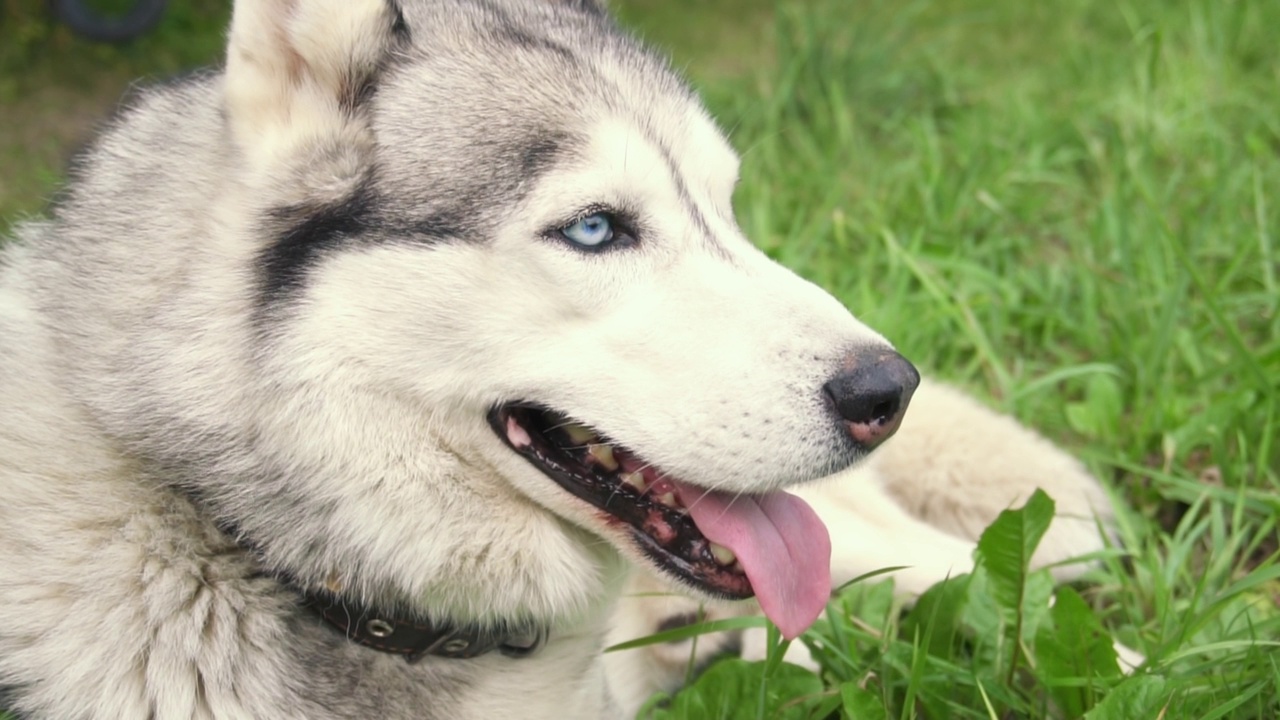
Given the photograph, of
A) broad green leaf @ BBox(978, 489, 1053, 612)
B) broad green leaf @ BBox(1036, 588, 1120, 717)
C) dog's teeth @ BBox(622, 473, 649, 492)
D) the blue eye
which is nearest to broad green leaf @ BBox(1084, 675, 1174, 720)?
broad green leaf @ BBox(1036, 588, 1120, 717)

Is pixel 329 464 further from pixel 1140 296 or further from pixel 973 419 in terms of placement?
pixel 1140 296

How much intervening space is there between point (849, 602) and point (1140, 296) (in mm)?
2132

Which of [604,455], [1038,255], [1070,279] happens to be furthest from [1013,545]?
[1038,255]

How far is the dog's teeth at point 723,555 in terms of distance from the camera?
2205mm

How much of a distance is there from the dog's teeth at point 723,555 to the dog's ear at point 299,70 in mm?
1104

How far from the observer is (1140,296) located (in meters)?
4.31

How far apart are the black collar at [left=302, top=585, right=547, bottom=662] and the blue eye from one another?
0.81m

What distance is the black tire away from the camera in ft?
18.1

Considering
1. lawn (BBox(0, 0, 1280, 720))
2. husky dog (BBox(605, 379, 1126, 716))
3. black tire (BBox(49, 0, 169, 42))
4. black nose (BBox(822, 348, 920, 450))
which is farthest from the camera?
black tire (BBox(49, 0, 169, 42))

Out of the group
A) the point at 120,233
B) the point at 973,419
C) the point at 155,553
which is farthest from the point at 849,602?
the point at 120,233

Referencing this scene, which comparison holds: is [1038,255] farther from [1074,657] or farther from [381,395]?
[381,395]

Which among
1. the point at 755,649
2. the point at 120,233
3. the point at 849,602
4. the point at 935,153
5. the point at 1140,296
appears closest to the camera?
the point at 120,233

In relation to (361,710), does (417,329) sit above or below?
above

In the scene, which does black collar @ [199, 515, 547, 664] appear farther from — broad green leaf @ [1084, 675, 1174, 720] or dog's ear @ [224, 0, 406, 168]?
broad green leaf @ [1084, 675, 1174, 720]
